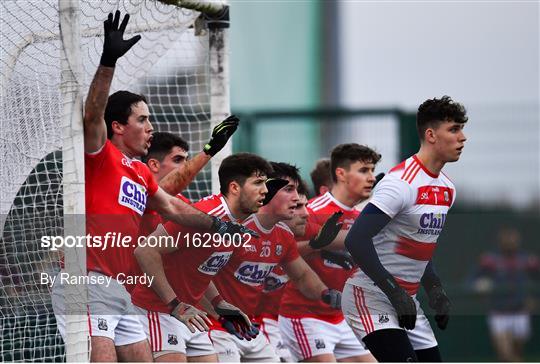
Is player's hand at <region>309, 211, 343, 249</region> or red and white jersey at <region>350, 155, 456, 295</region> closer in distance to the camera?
red and white jersey at <region>350, 155, 456, 295</region>

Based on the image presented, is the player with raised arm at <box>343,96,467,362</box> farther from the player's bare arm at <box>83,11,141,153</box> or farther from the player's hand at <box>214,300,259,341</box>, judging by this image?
the player's bare arm at <box>83,11,141,153</box>

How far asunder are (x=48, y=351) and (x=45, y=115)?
170 centimetres

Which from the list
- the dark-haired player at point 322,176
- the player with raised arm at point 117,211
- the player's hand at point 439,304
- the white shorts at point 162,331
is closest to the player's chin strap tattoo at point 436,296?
the player's hand at point 439,304

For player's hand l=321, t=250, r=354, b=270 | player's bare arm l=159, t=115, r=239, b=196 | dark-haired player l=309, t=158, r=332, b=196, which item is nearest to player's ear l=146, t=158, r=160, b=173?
player's bare arm l=159, t=115, r=239, b=196

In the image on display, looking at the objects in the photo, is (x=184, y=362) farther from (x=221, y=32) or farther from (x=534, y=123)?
(x=534, y=123)

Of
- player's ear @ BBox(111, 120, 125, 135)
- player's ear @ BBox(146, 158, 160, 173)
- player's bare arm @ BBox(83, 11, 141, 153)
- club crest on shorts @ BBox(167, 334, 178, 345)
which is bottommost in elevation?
club crest on shorts @ BBox(167, 334, 178, 345)

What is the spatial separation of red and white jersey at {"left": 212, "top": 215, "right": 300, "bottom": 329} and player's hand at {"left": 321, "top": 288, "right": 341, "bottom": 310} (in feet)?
1.94

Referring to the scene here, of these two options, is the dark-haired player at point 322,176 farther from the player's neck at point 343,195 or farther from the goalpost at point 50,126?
the goalpost at point 50,126

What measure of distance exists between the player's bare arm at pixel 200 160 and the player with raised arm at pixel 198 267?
221mm

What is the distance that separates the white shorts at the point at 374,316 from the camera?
6.84 m

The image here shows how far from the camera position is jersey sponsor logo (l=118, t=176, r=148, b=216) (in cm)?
618

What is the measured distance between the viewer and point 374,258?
652 centimetres

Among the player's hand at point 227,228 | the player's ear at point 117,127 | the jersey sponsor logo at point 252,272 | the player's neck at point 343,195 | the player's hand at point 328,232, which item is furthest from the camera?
the player's neck at point 343,195

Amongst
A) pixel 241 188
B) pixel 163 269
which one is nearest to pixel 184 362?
pixel 163 269
